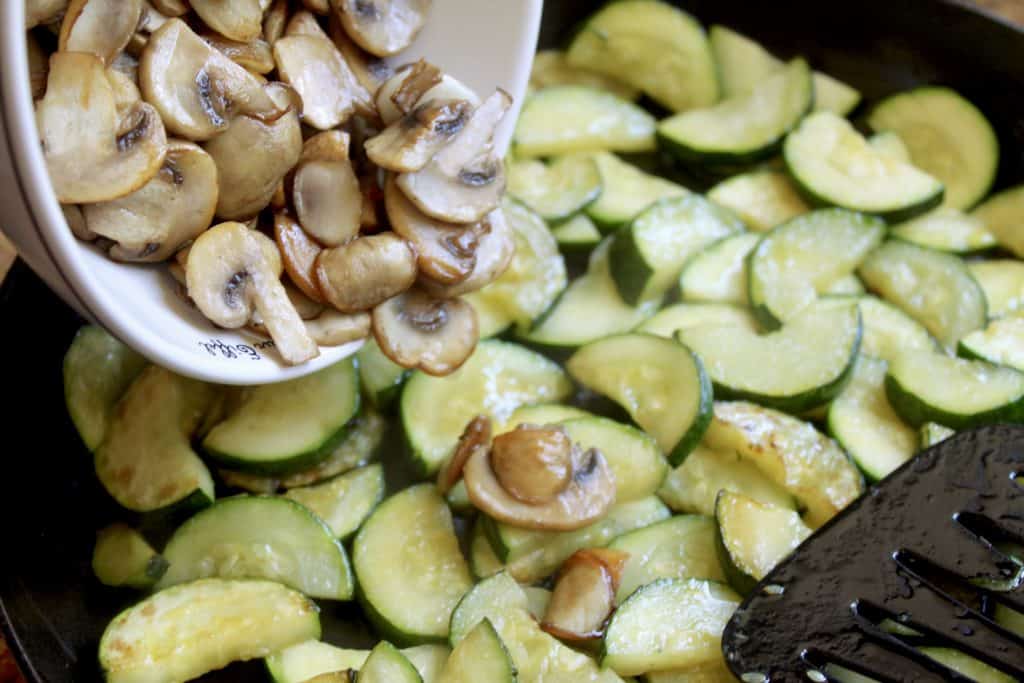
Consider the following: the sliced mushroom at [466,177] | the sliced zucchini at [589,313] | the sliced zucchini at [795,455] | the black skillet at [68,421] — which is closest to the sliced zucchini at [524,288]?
the sliced zucchini at [589,313]

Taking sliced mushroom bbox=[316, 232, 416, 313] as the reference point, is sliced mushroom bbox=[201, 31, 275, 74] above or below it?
above

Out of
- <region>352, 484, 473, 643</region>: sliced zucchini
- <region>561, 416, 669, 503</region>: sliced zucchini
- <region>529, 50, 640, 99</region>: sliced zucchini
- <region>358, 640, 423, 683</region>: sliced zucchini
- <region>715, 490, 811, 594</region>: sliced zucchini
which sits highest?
<region>529, 50, 640, 99</region>: sliced zucchini

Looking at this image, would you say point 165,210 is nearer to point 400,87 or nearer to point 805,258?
point 400,87

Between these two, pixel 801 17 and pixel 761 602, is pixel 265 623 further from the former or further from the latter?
pixel 801 17

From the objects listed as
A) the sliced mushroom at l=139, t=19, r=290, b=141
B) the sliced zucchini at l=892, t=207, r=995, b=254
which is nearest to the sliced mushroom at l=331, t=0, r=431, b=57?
the sliced mushroom at l=139, t=19, r=290, b=141

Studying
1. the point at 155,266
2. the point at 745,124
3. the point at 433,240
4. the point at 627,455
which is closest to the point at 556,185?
the point at 745,124

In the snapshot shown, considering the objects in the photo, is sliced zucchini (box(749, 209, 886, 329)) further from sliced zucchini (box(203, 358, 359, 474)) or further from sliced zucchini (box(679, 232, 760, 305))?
sliced zucchini (box(203, 358, 359, 474))
